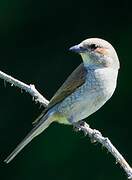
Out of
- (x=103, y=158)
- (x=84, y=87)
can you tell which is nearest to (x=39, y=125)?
(x=84, y=87)

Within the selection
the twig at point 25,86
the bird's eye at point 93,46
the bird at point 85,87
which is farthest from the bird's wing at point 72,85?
the twig at point 25,86

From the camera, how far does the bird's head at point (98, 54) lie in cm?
634

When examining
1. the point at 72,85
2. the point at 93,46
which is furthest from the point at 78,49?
the point at 72,85

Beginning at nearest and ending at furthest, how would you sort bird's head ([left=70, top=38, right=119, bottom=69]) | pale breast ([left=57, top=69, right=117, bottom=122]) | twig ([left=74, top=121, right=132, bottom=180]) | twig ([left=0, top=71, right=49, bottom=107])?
twig ([left=74, top=121, right=132, bottom=180])
twig ([left=0, top=71, right=49, bottom=107])
pale breast ([left=57, top=69, right=117, bottom=122])
bird's head ([left=70, top=38, right=119, bottom=69])

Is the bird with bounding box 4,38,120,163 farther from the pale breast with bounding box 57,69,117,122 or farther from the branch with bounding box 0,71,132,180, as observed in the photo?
the branch with bounding box 0,71,132,180

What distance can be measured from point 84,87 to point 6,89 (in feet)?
11.9

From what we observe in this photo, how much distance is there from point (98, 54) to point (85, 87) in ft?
0.75

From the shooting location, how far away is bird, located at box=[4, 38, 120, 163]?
20.4 feet

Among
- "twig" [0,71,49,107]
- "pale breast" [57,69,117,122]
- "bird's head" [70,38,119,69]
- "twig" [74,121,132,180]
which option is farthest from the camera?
"bird's head" [70,38,119,69]

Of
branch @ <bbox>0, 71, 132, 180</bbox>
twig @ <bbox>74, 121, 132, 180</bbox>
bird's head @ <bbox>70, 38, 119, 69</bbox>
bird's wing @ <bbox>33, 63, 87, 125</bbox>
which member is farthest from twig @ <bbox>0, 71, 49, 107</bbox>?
bird's head @ <bbox>70, 38, 119, 69</bbox>

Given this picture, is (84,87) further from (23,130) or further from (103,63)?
(23,130)

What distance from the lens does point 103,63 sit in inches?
252

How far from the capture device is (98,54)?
6.36m

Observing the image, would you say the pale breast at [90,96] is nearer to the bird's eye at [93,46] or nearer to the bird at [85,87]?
the bird at [85,87]
